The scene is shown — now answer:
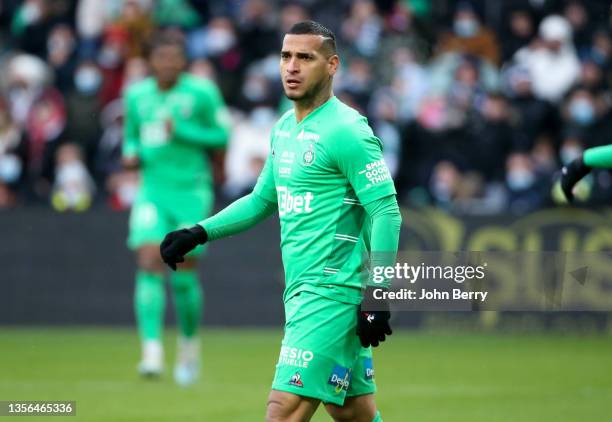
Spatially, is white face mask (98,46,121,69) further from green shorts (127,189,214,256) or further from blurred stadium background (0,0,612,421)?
green shorts (127,189,214,256)

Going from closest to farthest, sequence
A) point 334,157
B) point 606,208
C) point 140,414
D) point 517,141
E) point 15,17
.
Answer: point 334,157 → point 140,414 → point 606,208 → point 517,141 → point 15,17

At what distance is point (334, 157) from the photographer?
6.50m

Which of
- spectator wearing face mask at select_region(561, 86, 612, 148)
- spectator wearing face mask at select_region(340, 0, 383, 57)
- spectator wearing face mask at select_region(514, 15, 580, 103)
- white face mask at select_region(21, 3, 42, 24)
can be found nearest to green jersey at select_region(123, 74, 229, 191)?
spectator wearing face mask at select_region(561, 86, 612, 148)

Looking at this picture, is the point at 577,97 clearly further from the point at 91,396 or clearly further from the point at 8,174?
the point at 91,396

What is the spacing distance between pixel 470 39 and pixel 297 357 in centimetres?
1333

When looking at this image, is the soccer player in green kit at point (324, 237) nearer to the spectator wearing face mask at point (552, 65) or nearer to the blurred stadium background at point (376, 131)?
the blurred stadium background at point (376, 131)

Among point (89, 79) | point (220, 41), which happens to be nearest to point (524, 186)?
point (220, 41)

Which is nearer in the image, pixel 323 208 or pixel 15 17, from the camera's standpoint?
pixel 323 208

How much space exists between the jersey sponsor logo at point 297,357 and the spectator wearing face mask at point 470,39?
42.3 ft

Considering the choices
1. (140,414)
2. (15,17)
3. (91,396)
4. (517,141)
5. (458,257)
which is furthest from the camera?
(15,17)

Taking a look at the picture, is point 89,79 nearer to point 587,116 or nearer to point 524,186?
point 524,186

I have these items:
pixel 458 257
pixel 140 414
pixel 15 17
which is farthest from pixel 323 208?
pixel 15 17

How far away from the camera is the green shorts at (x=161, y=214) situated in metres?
12.1

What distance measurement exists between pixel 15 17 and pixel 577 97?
31.5 ft
